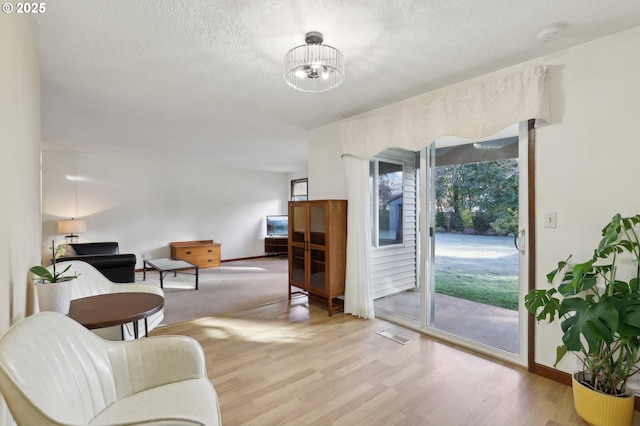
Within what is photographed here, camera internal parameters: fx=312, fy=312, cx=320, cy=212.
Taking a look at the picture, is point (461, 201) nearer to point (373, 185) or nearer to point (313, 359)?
point (373, 185)

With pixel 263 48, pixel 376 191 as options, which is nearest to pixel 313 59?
pixel 263 48

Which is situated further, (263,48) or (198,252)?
(198,252)

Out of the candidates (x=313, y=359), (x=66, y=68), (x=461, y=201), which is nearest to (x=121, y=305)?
(x=313, y=359)

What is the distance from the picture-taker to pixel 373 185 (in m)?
3.91

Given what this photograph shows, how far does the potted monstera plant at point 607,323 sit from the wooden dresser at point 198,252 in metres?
6.27

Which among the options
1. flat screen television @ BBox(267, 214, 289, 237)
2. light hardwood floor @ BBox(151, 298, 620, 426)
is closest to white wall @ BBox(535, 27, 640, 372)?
light hardwood floor @ BBox(151, 298, 620, 426)

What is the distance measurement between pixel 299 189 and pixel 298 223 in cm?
465

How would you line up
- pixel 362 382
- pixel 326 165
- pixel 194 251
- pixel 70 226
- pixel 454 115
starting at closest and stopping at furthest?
pixel 362 382, pixel 454 115, pixel 326 165, pixel 70 226, pixel 194 251

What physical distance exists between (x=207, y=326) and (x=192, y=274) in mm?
3156

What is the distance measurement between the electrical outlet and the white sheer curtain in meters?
1.70

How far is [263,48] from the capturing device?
2143 millimetres

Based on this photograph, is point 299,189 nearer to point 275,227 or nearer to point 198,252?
point 275,227

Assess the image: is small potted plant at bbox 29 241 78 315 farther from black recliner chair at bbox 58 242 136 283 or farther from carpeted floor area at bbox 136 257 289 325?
black recliner chair at bbox 58 242 136 283

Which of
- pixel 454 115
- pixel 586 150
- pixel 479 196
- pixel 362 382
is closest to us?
pixel 586 150
